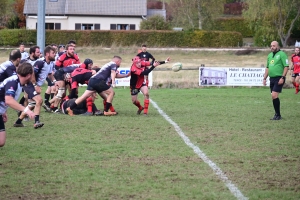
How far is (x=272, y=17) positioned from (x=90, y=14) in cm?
1984

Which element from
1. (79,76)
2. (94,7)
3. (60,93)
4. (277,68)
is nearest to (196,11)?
(94,7)

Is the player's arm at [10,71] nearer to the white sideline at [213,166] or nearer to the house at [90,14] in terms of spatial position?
the white sideline at [213,166]

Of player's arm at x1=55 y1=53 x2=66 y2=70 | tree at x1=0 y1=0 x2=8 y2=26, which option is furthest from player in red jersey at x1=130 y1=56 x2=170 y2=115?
tree at x1=0 y1=0 x2=8 y2=26

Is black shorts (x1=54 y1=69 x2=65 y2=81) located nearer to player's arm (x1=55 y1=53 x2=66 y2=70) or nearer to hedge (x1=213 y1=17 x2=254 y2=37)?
player's arm (x1=55 y1=53 x2=66 y2=70)

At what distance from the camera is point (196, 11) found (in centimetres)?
6475

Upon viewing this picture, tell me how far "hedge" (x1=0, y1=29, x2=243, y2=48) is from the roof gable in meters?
10.3

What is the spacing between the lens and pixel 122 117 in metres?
16.4

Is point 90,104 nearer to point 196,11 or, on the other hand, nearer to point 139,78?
point 139,78

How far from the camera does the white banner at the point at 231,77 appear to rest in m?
28.1

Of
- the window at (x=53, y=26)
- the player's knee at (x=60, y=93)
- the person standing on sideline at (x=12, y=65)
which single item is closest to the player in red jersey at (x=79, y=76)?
the player's knee at (x=60, y=93)

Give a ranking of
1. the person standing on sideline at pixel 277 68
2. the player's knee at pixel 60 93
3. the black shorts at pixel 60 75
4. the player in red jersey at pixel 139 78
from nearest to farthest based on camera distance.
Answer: the person standing on sideline at pixel 277 68, the player in red jersey at pixel 139 78, the player's knee at pixel 60 93, the black shorts at pixel 60 75

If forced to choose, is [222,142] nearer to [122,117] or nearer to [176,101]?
[122,117]

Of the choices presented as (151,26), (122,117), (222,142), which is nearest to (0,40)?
(151,26)

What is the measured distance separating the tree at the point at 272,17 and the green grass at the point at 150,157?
39.6m
